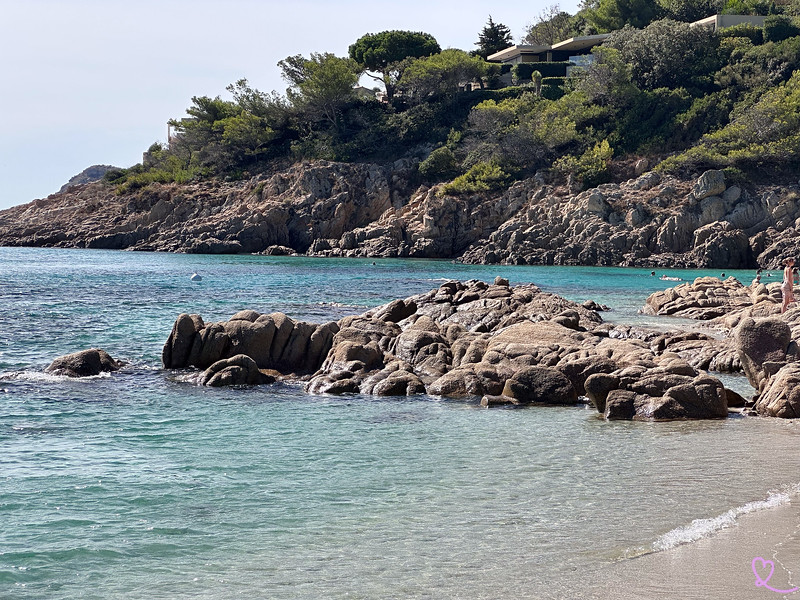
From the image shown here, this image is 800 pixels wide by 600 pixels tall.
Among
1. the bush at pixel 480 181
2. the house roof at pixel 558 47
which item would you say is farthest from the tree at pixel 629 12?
the bush at pixel 480 181

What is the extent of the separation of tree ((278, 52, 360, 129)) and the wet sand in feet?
296

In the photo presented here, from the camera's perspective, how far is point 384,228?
81.3m

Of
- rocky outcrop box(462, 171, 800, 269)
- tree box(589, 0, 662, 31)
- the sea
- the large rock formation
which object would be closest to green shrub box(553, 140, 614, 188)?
rocky outcrop box(462, 171, 800, 269)

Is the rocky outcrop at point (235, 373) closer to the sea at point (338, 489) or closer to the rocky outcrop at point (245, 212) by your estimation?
the sea at point (338, 489)

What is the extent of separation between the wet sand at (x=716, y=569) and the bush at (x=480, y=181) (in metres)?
71.9

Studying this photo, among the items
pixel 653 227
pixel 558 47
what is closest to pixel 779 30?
pixel 558 47

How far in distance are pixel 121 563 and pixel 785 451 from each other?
9.16 metres

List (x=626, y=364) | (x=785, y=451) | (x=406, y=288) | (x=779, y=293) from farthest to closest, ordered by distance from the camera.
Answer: (x=406, y=288), (x=779, y=293), (x=626, y=364), (x=785, y=451)

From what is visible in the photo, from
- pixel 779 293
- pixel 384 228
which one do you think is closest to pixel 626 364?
pixel 779 293

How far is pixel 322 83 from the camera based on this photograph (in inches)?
3716

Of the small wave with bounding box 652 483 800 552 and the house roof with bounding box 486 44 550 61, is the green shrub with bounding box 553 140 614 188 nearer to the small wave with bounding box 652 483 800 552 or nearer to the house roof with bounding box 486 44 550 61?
the house roof with bounding box 486 44 550 61

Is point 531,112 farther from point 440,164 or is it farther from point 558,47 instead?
point 558,47

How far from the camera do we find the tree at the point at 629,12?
98688mm

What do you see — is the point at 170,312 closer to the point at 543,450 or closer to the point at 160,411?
the point at 160,411
